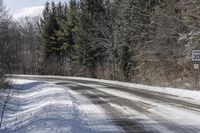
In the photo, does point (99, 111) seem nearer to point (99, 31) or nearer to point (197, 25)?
point (197, 25)

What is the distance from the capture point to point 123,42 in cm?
4828

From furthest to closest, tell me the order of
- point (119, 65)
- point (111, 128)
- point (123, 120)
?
point (119, 65) < point (123, 120) < point (111, 128)

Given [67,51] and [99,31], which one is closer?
[99,31]

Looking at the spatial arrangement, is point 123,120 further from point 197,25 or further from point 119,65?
point 119,65

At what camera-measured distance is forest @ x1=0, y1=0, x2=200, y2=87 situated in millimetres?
34719

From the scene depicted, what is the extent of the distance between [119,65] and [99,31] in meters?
12.2

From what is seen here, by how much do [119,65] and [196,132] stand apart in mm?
37246

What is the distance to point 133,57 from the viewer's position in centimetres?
4378

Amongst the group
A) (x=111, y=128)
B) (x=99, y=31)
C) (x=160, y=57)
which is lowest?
(x=111, y=128)

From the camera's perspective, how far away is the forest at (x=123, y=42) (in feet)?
114

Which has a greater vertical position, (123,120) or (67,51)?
(67,51)

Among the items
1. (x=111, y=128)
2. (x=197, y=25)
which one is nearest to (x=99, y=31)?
(x=197, y=25)

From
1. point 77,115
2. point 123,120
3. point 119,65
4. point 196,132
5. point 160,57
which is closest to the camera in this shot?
point 196,132

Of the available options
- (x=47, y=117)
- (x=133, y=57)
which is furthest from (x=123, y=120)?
(x=133, y=57)
